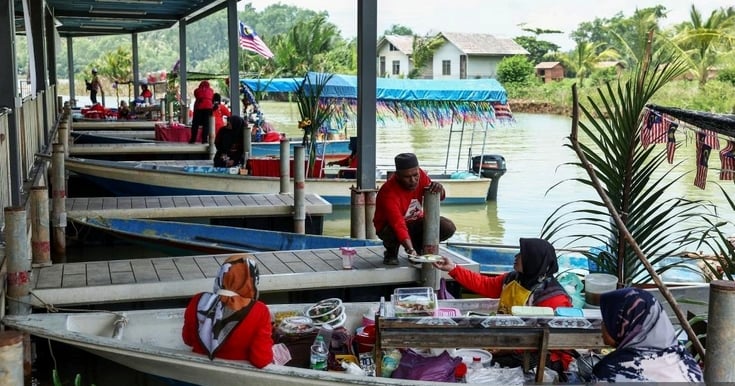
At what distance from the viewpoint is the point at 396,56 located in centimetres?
5531

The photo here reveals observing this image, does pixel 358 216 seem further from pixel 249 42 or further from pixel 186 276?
pixel 249 42

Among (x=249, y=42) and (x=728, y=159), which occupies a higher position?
(x=249, y=42)

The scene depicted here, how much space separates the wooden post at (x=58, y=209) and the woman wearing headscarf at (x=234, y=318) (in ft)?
14.4

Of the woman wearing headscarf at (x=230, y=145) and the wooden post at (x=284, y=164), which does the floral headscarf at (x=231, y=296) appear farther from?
the woman wearing headscarf at (x=230, y=145)

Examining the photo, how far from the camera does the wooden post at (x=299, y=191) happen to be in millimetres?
8969

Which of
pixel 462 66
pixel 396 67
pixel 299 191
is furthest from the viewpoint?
pixel 396 67

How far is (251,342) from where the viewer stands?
4.32 meters

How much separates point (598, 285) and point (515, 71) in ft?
137

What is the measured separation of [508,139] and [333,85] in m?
15.7

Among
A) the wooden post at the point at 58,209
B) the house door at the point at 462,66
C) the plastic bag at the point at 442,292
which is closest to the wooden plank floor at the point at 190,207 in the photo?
the wooden post at the point at 58,209

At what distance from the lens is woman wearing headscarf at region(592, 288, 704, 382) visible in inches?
139

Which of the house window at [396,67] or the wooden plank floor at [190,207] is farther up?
the house window at [396,67]

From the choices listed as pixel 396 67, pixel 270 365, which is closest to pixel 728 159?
pixel 270 365

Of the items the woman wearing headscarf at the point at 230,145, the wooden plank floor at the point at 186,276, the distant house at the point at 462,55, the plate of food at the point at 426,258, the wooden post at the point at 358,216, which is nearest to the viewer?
the plate of food at the point at 426,258
